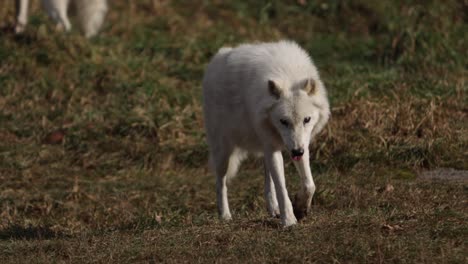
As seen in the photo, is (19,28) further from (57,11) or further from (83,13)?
(83,13)

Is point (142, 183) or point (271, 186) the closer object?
point (271, 186)

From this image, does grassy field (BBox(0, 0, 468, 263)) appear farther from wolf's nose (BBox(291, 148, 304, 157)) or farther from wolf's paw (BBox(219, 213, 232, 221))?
wolf's nose (BBox(291, 148, 304, 157))

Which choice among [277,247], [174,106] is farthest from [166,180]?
[277,247]

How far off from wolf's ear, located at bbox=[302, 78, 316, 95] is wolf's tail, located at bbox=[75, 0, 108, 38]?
713 centimetres

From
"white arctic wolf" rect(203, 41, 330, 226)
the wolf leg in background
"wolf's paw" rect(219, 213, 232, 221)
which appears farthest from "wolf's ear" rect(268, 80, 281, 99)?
the wolf leg in background

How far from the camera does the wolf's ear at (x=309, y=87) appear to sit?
6.24 metres

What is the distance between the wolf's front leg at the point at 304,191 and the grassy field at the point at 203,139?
19 cm

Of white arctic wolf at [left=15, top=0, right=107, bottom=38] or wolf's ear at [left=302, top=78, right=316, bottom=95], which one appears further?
white arctic wolf at [left=15, top=0, right=107, bottom=38]

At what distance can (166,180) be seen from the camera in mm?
9234

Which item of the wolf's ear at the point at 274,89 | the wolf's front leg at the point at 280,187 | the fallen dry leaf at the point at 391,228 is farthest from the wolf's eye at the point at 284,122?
the fallen dry leaf at the point at 391,228

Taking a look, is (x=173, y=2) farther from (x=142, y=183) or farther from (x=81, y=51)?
(x=142, y=183)

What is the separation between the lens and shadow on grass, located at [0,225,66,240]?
707 cm

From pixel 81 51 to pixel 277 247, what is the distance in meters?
6.91

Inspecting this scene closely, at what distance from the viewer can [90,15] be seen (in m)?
13.1
